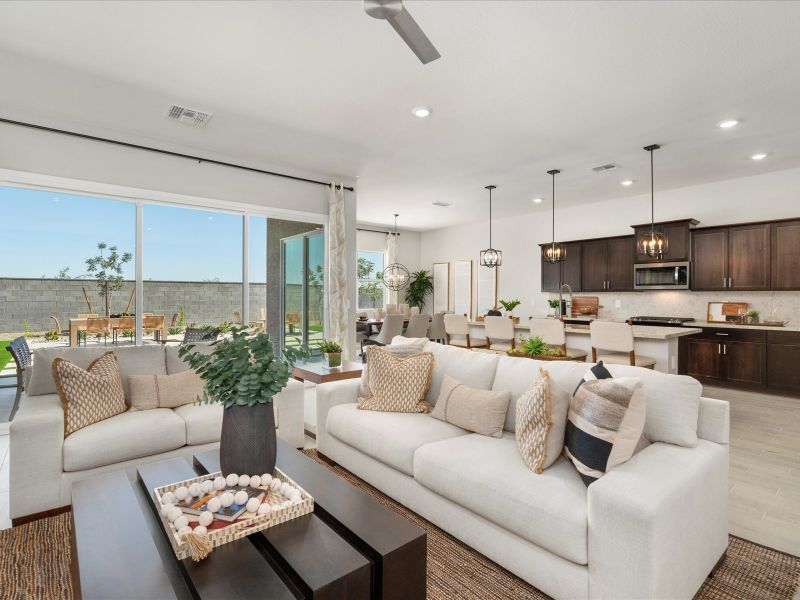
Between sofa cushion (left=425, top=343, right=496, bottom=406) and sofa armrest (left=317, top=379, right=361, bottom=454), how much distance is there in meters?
0.62

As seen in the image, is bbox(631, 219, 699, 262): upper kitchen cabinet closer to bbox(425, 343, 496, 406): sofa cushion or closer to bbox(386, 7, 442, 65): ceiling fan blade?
bbox(425, 343, 496, 406): sofa cushion

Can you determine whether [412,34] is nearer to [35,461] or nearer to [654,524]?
[654,524]

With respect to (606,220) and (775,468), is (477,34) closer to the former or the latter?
(775,468)

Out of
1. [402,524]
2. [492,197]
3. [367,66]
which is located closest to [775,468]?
[402,524]

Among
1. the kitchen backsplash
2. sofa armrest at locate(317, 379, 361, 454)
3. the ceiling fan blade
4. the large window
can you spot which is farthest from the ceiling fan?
the large window

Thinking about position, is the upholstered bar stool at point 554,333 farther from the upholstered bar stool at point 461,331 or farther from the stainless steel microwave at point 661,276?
the stainless steel microwave at point 661,276

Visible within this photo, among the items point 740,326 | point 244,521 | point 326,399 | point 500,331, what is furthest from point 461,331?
point 244,521

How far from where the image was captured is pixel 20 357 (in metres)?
3.66

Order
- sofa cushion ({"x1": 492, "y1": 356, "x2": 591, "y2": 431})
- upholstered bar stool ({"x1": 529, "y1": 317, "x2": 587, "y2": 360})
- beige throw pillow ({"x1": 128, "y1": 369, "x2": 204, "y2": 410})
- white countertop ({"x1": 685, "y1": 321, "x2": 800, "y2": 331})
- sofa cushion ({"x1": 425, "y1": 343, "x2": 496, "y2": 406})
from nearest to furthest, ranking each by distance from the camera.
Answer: sofa cushion ({"x1": 492, "y1": 356, "x2": 591, "y2": 431}), sofa cushion ({"x1": 425, "y1": 343, "x2": 496, "y2": 406}), beige throw pillow ({"x1": 128, "y1": 369, "x2": 204, "y2": 410}), upholstered bar stool ({"x1": 529, "y1": 317, "x2": 587, "y2": 360}), white countertop ({"x1": 685, "y1": 321, "x2": 800, "y2": 331})

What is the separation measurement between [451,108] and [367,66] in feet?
3.12

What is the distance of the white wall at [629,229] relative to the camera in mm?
5746

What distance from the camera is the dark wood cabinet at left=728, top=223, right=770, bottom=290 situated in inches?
220

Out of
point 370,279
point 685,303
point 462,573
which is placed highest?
point 370,279

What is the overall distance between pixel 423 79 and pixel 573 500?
2.90m
